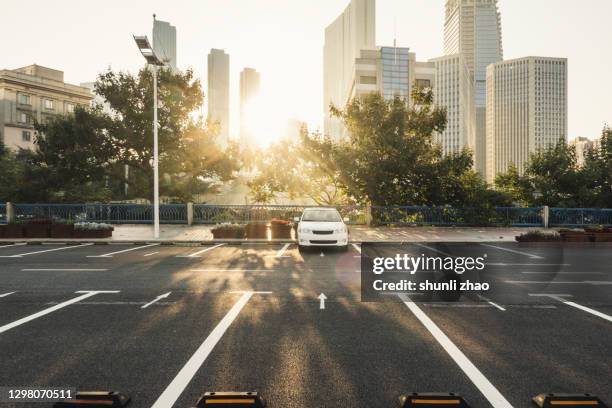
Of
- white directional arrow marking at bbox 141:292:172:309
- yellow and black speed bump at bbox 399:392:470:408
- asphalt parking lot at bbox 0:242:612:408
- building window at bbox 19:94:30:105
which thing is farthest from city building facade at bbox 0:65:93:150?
yellow and black speed bump at bbox 399:392:470:408

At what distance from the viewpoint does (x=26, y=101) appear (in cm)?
8475

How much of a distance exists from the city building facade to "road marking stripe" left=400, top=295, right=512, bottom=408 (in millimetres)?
86638

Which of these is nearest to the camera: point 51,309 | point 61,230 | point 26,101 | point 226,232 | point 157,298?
point 51,309

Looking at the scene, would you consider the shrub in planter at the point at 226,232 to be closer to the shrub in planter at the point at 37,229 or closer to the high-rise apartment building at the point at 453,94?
the shrub in planter at the point at 37,229

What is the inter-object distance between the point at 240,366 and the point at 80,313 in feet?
12.1

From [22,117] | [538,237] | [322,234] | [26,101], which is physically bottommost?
[538,237]

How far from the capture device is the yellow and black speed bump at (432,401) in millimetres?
3318

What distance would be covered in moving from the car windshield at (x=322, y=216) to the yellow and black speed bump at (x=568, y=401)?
11762 mm

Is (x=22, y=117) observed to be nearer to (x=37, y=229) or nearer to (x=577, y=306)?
(x=37, y=229)

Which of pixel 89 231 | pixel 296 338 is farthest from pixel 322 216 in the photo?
pixel 89 231

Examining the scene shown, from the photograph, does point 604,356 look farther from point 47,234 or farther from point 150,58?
point 47,234

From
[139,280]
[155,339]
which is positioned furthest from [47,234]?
[155,339]

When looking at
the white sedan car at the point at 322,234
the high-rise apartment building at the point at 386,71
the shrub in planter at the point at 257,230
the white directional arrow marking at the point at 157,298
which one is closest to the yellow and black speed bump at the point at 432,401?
the white directional arrow marking at the point at 157,298

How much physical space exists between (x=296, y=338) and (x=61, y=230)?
59.2 ft
